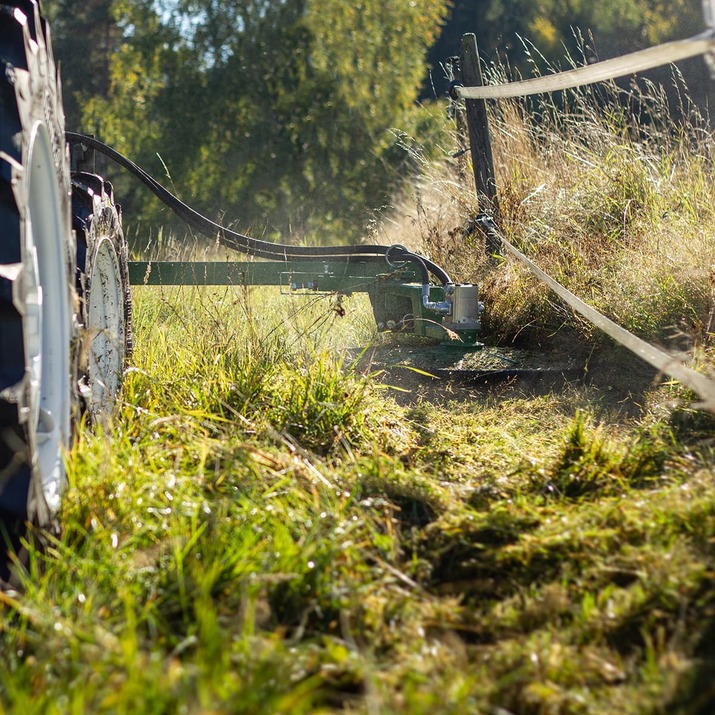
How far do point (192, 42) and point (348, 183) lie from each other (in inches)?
137

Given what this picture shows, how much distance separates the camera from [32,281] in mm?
2447

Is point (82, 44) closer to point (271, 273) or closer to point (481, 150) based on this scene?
point (481, 150)

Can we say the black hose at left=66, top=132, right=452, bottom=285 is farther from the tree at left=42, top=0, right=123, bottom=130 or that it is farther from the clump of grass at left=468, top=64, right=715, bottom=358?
the tree at left=42, top=0, right=123, bottom=130

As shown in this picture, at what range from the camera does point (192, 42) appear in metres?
15.8

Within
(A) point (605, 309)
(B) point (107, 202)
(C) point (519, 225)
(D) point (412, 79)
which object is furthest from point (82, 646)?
(D) point (412, 79)

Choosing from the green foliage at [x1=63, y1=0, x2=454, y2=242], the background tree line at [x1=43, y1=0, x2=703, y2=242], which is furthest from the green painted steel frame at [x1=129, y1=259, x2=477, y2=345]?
the green foliage at [x1=63, y1=0, x2=454, y2=242]

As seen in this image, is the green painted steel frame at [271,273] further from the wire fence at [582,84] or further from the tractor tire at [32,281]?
the tractor tire at [32,281]

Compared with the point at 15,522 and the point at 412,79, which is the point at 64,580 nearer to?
the point at 15,522

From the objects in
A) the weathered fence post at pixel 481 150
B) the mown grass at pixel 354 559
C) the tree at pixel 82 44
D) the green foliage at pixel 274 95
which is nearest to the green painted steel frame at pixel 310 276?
the mown grass at pixel 354 559

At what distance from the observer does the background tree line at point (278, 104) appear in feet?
50.6

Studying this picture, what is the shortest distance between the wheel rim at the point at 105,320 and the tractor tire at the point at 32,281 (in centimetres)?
51

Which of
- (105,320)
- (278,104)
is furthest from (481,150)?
(278,104)

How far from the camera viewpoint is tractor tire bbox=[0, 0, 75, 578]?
2.21 meters

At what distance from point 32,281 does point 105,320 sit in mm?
1319
